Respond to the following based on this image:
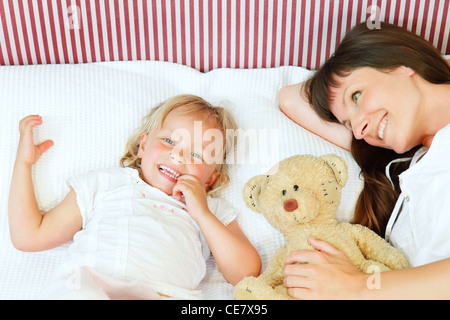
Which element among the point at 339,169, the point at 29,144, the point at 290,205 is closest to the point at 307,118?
the point at 339,169

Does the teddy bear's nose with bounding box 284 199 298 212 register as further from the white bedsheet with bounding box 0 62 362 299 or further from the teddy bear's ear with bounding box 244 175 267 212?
the white bedsheet with bounding box 0 62 362 299

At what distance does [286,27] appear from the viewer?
1544 mm

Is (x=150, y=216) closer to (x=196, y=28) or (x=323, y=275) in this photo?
(x=323, y=275)

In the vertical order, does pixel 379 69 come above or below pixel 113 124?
above

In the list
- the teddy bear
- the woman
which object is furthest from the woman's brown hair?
the teddy bear

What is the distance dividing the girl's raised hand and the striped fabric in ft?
1.21

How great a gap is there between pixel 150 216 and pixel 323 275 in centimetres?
44

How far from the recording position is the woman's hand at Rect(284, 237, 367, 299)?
96 cm

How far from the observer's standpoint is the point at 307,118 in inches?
55.3

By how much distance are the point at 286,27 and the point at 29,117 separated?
85 centimetres

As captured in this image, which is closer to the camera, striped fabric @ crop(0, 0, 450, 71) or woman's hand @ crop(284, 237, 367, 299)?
woman's hand @ crop(284, 237, 367, 299)

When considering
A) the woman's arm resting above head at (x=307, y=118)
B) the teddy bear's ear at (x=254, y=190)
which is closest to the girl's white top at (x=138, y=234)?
the teddy bear's ear at (x=254, y=190)

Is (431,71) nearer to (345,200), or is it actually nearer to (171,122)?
(345,200)
